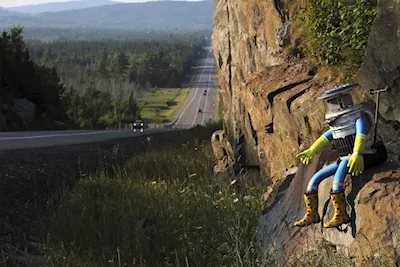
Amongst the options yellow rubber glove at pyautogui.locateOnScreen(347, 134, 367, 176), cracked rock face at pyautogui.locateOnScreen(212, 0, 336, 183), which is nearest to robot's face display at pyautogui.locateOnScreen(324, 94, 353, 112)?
yellow rubber glove at pyautogui.locateOnScreen(347, 134, 367, 176)

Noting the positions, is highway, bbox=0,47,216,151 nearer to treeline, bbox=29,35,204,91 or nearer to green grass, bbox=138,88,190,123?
green grass, bbox=138,88,190,123

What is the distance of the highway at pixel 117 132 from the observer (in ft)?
45.2

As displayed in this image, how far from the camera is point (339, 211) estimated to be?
12.9 feet

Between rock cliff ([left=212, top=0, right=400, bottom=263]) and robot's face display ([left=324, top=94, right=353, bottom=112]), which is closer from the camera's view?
rock cliff ([left=212, top=0, right=400, bottom=263])

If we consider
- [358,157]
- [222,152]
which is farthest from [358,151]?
[222,152]

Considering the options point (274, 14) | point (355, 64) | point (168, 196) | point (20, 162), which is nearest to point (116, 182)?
point (168, 196)

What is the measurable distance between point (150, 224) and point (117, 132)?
15502 millimetres

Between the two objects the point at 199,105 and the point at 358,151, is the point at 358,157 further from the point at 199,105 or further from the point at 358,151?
the point at 199,105

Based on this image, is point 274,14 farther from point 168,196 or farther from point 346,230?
point 346,230

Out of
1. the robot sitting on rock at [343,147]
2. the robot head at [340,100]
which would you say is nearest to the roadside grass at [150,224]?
the robot sitting on rock at [343,147]

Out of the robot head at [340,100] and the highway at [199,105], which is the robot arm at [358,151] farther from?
the highway at [199,105]

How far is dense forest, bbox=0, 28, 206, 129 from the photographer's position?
96.4 ft

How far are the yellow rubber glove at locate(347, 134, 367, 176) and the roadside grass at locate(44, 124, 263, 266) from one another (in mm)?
1038

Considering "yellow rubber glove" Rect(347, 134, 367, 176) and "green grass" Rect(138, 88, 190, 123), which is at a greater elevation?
"yellow rubber glove" Rect(347, 134, 367, 176)
